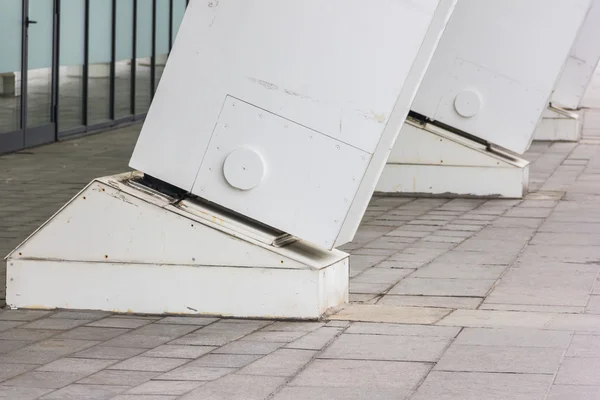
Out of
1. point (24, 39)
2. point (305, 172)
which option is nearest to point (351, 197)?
point (305, 172)

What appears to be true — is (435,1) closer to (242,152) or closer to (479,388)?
(242,152)

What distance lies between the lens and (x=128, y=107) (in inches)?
754

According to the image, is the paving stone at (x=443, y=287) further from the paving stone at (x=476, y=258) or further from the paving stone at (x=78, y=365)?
the paving stone at (x=78, y=365)

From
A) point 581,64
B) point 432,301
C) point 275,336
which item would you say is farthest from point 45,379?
point 581,64

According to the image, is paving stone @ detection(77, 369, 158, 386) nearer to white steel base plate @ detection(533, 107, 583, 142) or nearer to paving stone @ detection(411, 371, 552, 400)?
paving stone @ detection(411, 371, 552, 400)

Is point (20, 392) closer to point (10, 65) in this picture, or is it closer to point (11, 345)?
point (11, 345)

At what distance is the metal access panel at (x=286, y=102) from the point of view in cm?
635

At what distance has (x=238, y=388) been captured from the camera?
16.5ft

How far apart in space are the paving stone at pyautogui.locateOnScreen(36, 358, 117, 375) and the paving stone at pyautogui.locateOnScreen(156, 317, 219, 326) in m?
0.90

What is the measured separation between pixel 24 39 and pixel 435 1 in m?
9.24

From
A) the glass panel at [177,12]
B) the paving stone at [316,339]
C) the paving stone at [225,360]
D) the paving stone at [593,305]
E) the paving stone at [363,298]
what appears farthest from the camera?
the glass panel at [177,12]

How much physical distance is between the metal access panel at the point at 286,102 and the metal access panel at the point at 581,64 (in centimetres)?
1306

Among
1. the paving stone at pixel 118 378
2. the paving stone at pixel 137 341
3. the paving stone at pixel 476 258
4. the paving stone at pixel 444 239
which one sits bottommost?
the paving stone at pixel 444 239

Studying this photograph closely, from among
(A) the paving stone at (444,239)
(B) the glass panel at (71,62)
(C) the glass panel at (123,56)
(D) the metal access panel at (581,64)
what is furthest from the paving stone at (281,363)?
(D) the metal access panel at (581,64)
